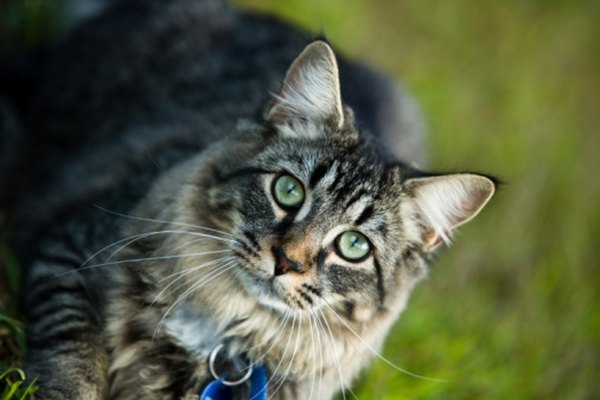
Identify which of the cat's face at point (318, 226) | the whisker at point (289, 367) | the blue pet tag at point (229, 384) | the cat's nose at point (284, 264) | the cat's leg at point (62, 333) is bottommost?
the cat's leg at point (62, 333)

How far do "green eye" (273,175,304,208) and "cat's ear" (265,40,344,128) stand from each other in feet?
0.95

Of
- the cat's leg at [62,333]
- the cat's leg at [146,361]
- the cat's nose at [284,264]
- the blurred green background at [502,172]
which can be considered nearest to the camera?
the cat's nose at [284,264]

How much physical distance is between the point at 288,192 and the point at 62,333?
3.09 feet

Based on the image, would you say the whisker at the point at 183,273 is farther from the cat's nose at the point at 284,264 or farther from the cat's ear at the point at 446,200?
the cat's ear at the point at 446,200

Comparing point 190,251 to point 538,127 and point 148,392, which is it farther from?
point 538,127

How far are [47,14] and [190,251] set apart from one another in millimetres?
2570

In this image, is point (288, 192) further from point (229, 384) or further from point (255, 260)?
point (229, 384)

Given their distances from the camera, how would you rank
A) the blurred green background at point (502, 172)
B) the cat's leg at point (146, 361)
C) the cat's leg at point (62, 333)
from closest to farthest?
the cat's leg at point (62, 333)
the cat's leg at point (146, 361)
the blurred green background at point (502, 172)

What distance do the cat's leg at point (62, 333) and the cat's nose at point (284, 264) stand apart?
0.76m

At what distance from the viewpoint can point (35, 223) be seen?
3320mm

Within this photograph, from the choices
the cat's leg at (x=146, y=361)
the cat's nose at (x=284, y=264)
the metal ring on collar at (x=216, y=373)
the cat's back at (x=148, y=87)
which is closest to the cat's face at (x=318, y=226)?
the cat's nose at (x=284, y=264)

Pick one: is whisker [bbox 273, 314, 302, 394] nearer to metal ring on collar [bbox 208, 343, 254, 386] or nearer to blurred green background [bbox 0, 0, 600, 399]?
metal ring on collar [bbox 208, 343, 254, 386]

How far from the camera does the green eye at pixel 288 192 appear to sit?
94.3 inches

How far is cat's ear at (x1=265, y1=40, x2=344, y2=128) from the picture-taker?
246cm
